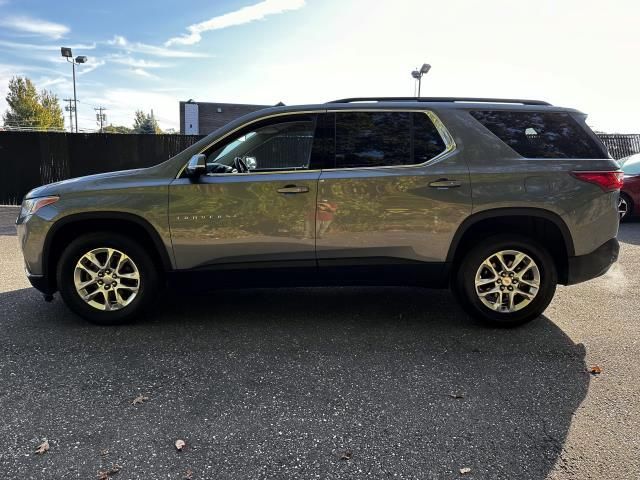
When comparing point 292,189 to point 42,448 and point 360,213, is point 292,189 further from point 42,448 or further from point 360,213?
point 42,448

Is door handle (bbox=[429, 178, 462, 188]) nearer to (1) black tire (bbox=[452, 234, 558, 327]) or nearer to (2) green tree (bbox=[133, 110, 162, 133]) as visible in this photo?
(1) black tire (bbox=[452, 234, 558, 327])

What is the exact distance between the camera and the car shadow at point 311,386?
247 centimetres

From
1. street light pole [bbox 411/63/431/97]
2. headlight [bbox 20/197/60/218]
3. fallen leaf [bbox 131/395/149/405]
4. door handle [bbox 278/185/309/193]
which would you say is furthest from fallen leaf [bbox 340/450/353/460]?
street light pole [bbox 411/63/431/97]

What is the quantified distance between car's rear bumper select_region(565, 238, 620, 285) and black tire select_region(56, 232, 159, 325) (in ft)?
11.7

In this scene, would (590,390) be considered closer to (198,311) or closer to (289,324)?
(289,324)

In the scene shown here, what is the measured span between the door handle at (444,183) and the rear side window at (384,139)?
0.22 meters

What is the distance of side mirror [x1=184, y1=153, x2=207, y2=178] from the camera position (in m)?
3.90

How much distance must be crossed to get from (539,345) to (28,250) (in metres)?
4.34

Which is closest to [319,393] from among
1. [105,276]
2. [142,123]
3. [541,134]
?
[105,276]

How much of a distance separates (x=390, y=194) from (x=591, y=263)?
6.00 ft

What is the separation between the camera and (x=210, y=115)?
43281mm

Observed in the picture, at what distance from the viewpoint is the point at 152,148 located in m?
13.8

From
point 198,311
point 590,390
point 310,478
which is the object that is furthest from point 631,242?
point 310,478

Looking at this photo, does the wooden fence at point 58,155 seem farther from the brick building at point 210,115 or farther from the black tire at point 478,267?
the brick building at point 210,115
